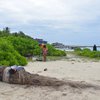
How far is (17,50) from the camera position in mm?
24016

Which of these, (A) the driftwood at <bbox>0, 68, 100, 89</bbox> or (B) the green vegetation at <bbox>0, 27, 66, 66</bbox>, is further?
(B) the green vegetation at <bbox>0, 27, 66, 66</bbox>

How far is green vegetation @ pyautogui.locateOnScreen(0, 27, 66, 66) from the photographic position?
14.6 meters

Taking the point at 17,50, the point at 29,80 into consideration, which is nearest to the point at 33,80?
the point at 29,80

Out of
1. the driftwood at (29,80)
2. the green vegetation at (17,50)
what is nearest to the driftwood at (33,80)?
the driftwood at (29,80)

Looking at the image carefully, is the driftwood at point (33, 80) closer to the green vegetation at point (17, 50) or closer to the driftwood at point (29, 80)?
the driftwood at point (29, 80)

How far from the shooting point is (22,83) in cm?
891

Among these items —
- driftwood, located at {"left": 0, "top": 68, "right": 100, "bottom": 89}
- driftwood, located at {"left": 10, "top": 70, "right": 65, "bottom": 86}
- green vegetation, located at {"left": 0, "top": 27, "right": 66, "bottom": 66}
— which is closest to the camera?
driftwood, located at {"left": 0, "top": 68, "right": 100, "bottom": 89}

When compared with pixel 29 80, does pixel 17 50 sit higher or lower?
higher

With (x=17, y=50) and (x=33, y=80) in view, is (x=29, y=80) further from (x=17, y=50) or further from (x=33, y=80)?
(x=17, y=50)

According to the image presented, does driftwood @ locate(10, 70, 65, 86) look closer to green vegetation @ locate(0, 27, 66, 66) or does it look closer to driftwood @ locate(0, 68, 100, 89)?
driftwood @ locate(0, 68, 100, 89)

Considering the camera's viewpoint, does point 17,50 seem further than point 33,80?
Yes

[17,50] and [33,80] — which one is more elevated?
[17,50]

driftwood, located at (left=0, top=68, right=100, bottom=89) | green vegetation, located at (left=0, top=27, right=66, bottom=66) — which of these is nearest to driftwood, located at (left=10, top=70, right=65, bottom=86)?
driftwood, located at (left=0, top=68, right=100, bottom=89)

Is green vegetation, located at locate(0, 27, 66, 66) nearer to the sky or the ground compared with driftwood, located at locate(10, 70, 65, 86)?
nearer to the sky
